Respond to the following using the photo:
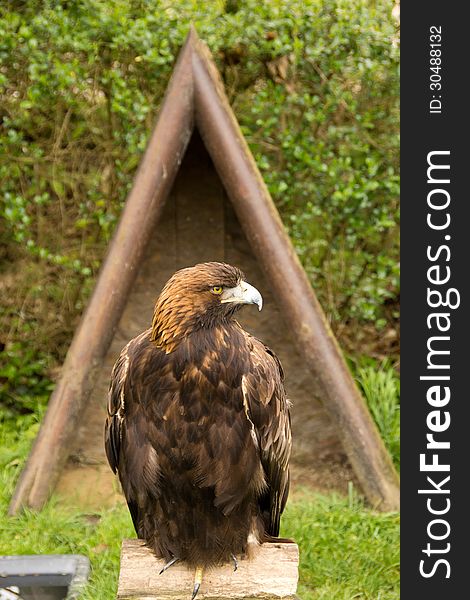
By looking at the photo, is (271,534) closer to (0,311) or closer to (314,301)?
(314,301)

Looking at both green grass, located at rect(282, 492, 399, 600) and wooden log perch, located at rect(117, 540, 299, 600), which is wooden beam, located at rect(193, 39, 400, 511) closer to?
green grass, located at rect(282, 492, 399, 600)

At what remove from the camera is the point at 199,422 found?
2.63m

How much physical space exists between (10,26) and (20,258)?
5.26 ft

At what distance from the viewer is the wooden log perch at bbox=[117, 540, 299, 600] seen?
2.86 meters

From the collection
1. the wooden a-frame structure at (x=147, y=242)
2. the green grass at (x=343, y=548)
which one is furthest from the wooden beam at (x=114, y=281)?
the green grass at (x=343, y=548)

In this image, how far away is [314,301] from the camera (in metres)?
4.09

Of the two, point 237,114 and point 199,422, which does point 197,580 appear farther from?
point 237,114

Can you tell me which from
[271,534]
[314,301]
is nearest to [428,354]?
[314,301]

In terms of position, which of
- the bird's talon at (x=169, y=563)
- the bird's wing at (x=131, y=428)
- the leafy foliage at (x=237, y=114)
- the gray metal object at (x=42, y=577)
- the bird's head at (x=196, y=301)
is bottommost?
the gray metal object at (x=42, y=577)

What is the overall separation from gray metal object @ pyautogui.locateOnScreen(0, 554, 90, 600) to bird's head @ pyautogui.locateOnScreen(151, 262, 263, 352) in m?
1.57

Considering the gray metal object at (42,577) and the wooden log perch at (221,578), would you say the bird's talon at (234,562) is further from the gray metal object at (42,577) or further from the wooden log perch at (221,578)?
the gray metal object at (42,577)

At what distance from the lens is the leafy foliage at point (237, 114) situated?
16.5 ft

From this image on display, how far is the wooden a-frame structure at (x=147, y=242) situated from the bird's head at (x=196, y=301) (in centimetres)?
140

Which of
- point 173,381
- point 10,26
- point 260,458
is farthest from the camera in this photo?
point 10,26
